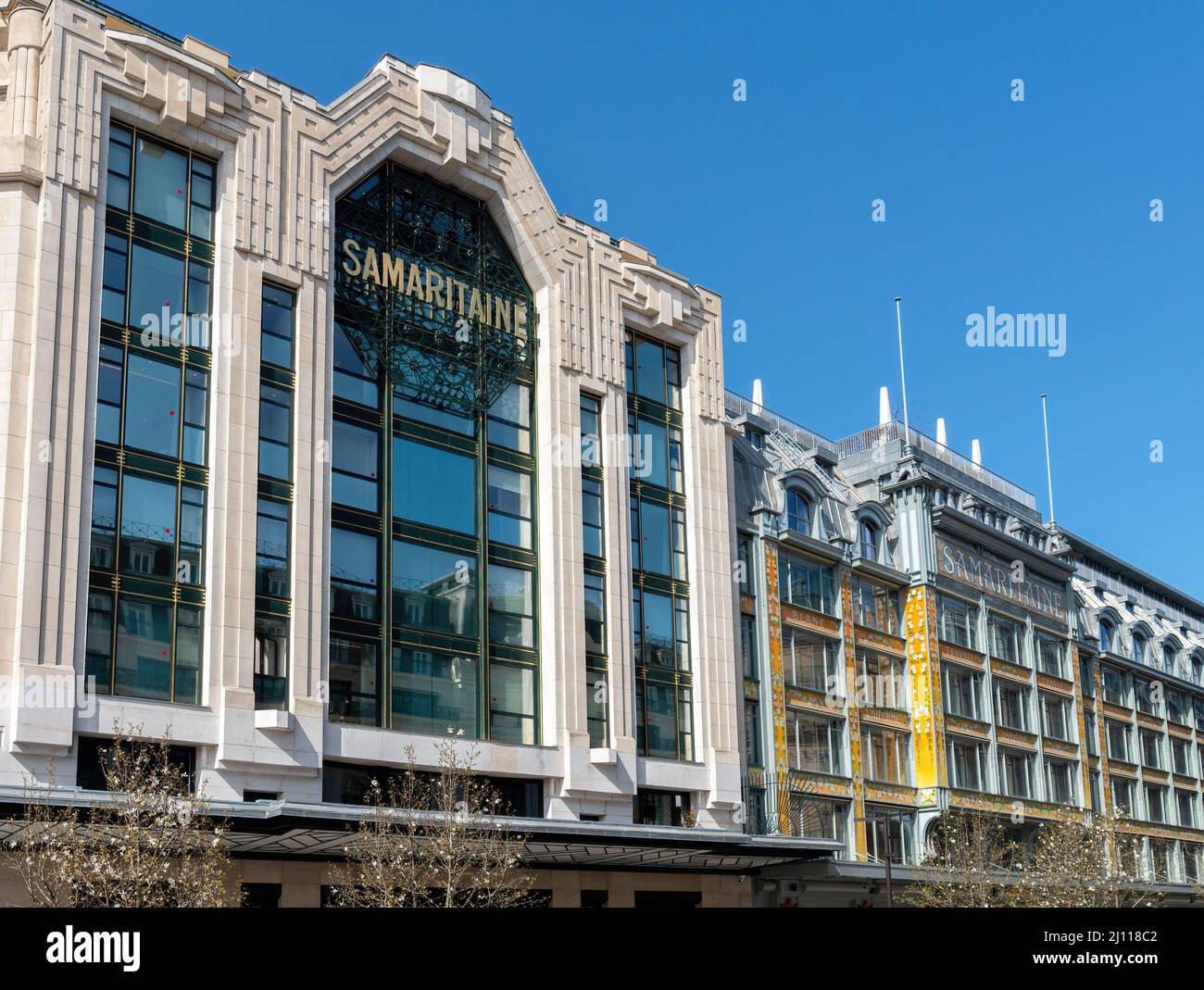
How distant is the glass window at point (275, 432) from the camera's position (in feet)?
129

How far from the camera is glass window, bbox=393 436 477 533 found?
43.1 meters

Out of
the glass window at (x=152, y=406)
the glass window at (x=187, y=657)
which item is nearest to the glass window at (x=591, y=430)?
the glass window at (x=152, y=406)

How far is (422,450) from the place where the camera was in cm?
4388

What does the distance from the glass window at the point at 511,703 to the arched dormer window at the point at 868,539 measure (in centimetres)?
2288

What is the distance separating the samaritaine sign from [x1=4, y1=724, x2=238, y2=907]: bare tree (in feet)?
138

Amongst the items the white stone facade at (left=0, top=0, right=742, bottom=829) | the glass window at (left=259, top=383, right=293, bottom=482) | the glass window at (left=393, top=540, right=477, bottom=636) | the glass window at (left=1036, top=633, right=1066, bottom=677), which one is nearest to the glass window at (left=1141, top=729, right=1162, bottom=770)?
the glass window at (left=1036, top=633, right=1066, bottom=677)

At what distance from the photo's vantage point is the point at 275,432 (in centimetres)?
3984

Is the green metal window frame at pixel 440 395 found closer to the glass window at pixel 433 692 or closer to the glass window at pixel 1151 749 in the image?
the glass window at pixel 433 692

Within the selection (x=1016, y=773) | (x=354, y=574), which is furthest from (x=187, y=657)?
(x=1016, y=773)

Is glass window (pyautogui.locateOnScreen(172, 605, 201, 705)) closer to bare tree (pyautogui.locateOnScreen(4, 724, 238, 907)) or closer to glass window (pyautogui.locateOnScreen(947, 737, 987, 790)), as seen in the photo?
bare tree (pyautogui.locateOnScreen(4, 724, 238, 907))

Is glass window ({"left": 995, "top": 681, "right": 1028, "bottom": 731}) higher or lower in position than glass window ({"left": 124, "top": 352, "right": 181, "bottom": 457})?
lower

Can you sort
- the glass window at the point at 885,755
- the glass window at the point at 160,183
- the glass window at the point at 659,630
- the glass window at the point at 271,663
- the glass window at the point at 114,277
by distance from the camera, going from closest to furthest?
1. the glass window at the point at 114,277
2. the glass window at the point at 271,663
3. the glass window at the point at 160,183
4. the glass window at the point at 659,630
5. the glass window at the point at 885,755
